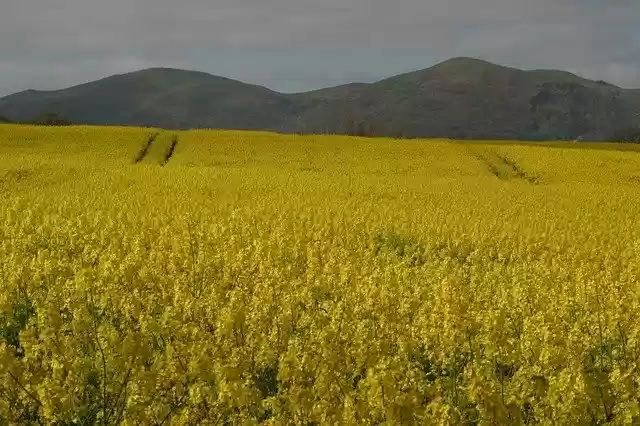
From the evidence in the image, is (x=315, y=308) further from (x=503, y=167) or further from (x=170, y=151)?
(x=170, y=151)

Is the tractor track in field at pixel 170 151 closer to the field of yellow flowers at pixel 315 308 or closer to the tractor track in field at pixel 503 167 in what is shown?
the field of yellow flowers at pixel 315 308

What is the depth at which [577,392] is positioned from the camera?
5555mm

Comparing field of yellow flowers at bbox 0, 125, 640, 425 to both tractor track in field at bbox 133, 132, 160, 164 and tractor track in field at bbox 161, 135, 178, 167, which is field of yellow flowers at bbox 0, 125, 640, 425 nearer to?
tractor track in field at bbox 161, 135, 178, 167

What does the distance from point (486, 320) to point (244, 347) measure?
2.88 m

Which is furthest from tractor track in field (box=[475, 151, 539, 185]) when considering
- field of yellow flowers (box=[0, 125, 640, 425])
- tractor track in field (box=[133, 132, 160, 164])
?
tractor track in field (box=[133, 132, 160, 164])

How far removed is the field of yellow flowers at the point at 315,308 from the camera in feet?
18.6

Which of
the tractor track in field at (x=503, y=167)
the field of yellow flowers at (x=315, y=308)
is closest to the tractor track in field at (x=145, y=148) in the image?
the field of yellow flowers at (x=315, y=308)

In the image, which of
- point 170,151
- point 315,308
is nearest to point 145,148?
point 170,151

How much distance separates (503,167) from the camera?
5012 centimetres

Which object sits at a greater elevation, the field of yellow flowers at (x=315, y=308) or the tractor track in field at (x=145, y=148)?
the tractor track in field at (x=145, y=148)

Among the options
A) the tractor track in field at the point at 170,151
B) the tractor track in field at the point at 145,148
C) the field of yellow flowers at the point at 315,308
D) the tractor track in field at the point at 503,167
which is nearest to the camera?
the field of yellow flowers at the point at 315,308

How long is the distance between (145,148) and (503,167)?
2839 centimetres

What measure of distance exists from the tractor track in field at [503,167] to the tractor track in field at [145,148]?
26136mm

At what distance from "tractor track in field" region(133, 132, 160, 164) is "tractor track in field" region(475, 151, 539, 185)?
26.1m
